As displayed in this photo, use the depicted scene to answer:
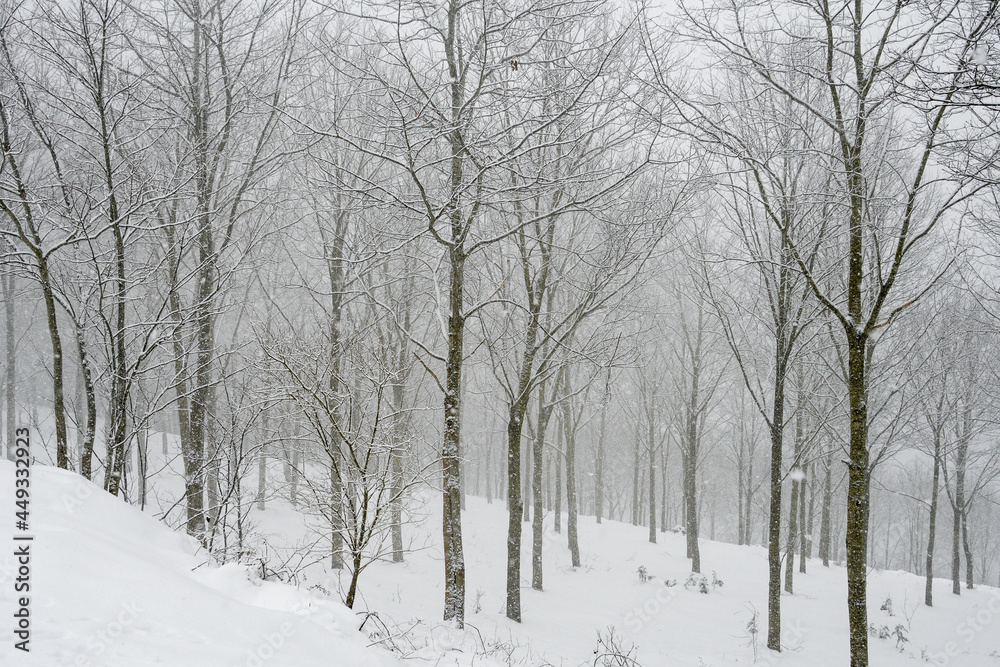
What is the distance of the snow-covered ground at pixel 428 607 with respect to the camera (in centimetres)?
254

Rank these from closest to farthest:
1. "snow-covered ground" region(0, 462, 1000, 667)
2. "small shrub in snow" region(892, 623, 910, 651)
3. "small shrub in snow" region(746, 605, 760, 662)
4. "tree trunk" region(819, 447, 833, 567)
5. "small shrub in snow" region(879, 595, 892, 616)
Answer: "snow-covered ground" region(0, 462, 1000, 667)
"small shrub in snow" region(746, 605, 760, 662)
"small shrub in snow" region(892, 623, 910, 651)
"small shrub in snow" region(879, 595, 892, 616)
"tree trunk" region(819, 447, 833, 567)

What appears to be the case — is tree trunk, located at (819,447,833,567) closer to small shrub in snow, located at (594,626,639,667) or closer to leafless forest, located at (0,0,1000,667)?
leafless forest, located at (0,0,1000,667)

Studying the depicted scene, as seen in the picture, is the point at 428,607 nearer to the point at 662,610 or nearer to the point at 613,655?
the point at 662,610

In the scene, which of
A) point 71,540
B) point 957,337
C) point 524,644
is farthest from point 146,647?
point 957,337

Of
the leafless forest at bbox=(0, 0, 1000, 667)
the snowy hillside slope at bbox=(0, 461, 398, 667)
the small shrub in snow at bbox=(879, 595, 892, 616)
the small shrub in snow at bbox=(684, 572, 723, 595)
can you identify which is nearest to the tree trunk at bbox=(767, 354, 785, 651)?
the leafless forest at bbox=(0, 0, 1000, 667)

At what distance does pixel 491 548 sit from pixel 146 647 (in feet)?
50.6

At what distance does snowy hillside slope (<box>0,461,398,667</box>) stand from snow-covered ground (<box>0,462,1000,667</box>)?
0.04 feet

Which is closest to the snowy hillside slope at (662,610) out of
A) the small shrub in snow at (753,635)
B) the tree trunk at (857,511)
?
the small shrub in snow at (753,635)

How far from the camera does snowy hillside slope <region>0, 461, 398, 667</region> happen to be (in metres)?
2.27

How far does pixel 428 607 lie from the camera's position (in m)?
9.71

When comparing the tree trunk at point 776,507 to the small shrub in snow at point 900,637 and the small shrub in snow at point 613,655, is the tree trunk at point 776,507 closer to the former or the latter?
the small shrub in snow at point 613,655

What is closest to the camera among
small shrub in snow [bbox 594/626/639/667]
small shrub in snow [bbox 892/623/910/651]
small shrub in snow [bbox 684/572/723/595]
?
small shrub in snow [bbox 594/626/639/667]

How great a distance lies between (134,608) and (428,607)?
26.2ft

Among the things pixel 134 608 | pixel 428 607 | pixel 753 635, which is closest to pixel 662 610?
pixel 753 635
